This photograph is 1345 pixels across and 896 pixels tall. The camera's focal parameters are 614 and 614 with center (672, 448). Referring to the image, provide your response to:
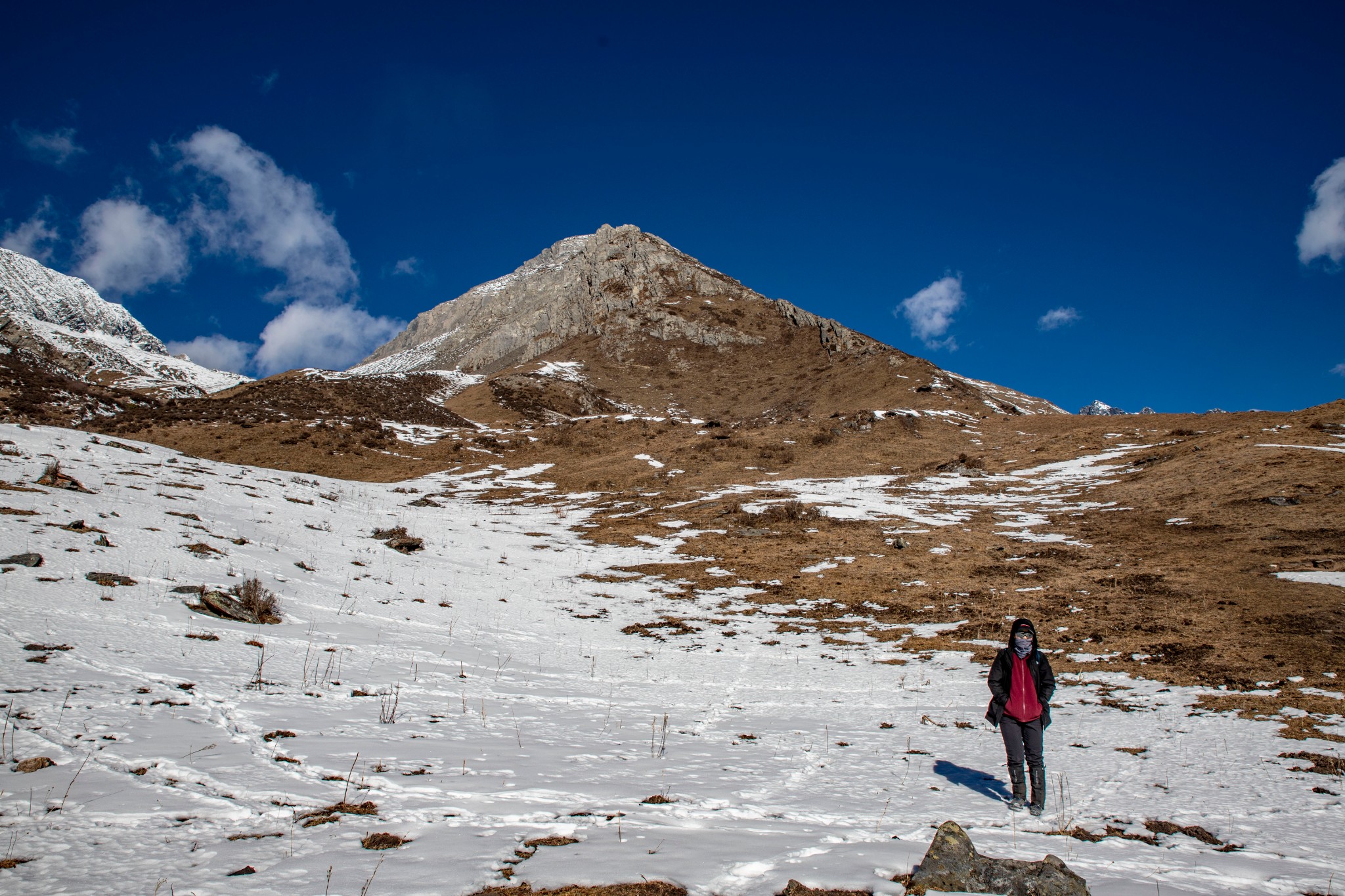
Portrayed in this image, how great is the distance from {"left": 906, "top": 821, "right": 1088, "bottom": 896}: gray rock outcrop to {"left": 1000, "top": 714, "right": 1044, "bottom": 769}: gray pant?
8.54 feet

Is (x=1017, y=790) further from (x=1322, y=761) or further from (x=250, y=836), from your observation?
(x=250, y=836)

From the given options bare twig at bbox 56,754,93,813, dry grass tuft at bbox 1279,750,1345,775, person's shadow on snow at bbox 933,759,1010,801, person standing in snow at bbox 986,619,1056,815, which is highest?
person standing in snow at bbox 986,619,1056,815

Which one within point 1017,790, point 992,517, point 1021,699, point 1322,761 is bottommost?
point 1017,790

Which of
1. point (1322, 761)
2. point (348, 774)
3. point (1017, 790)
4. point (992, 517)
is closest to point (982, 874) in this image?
point (1017, 790)

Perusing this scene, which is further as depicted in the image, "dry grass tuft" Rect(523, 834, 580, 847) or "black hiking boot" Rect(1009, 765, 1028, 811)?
"black hiking boot" Rect(1009, 765, 1028, 811)

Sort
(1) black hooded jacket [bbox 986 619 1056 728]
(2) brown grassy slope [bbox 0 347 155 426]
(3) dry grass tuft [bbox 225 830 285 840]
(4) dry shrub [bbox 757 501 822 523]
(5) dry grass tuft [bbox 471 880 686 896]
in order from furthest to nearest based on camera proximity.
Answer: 1. (2) brown grassy slope [bbox 0 347 155 426]
2. (4) dry shrub [bbox 757 501 822 523]
3. (1) black hooded jacket [bbox 986 619 1056 728]
4. (3) dry grass tuft [bbox 225 830 285 840]
5. (5) dry grass tuft [bbox 471 880 686 896]

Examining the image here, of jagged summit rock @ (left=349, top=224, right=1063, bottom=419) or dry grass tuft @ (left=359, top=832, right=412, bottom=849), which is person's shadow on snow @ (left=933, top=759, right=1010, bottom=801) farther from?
jagged summit rock @ (left=349, top=224, right=1063, bottom=419)

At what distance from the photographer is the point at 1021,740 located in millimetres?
6848

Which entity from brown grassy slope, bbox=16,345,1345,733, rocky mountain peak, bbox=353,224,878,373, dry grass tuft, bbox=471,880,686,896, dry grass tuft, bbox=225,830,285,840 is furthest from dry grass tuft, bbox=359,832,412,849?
rocky mountain peak, bbox=353,224,878,373

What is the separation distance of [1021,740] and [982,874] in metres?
A: 3.14

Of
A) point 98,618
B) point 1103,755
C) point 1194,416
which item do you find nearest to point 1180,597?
point 1103,755

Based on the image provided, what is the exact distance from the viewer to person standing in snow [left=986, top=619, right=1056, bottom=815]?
666 centimetres

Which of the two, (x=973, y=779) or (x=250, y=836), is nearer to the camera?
(x=250, y=836)

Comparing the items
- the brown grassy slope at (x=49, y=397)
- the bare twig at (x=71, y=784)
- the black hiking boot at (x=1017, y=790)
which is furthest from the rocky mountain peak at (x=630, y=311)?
the bare twig at (x=71, y=784)
